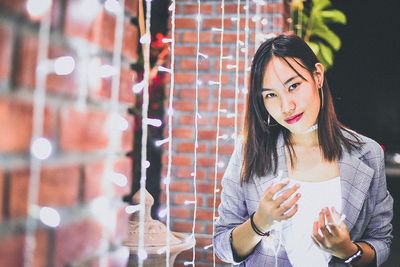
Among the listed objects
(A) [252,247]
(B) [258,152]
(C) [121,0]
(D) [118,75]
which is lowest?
(A) [252,247]

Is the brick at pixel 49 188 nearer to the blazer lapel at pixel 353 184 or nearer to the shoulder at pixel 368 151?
the blazer lapel at pixel 353 184

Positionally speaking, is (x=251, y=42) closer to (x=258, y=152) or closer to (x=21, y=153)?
(x=258, y=152)

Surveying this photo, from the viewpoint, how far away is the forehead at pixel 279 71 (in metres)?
1.67

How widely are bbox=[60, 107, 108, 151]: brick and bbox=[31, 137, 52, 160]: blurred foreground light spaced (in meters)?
A: 0.04

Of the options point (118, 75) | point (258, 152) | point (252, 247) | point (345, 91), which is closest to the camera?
point (118, 75)

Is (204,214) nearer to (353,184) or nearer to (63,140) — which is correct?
(353,184)

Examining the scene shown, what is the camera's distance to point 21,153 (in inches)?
23.9

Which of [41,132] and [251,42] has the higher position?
[251,42]

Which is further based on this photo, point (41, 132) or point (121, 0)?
point (121, 0)

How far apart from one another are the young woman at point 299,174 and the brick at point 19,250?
3.28ft

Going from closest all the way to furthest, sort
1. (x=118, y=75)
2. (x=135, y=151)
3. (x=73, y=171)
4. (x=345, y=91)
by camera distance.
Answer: (x=73, y=171)
(x=118, y=75)
(x=135, y=151)
(x=345, y=91)

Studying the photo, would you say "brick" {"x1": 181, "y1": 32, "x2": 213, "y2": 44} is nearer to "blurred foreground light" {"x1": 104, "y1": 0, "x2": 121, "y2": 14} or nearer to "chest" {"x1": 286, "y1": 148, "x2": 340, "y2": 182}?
"chest" {"x1": 286, "y1": 148, "x2": 340, "y2": 182}

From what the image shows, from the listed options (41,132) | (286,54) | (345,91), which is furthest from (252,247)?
(345,91)

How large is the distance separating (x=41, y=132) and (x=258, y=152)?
4.09 feet
